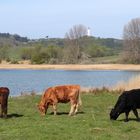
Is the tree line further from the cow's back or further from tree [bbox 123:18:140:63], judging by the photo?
the cow's back

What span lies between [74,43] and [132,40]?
56.7 feet

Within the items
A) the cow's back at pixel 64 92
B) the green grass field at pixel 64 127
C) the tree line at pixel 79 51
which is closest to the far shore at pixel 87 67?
the tree line at pixel 79 51

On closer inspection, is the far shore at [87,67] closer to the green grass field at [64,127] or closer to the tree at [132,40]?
the tree at [132,40]

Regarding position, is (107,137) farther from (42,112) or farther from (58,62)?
(58,62)

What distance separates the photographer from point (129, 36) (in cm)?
10525

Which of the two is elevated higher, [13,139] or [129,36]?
[129,36]

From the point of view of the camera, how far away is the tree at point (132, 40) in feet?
331

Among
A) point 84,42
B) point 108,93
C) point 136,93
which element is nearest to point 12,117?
point 136,93

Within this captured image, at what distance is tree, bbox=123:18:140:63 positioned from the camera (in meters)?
101

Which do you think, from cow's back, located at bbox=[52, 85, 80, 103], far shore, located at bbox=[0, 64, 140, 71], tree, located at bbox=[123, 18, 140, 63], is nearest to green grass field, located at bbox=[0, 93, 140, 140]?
cow's back, located at bbox=[52, 85, 80, 103]

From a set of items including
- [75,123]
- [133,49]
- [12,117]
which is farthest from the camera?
[133,49]

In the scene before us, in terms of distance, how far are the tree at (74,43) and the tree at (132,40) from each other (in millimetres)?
13393

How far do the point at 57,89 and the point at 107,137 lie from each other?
5567 mm

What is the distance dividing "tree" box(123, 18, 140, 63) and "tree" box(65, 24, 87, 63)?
43.9ft
